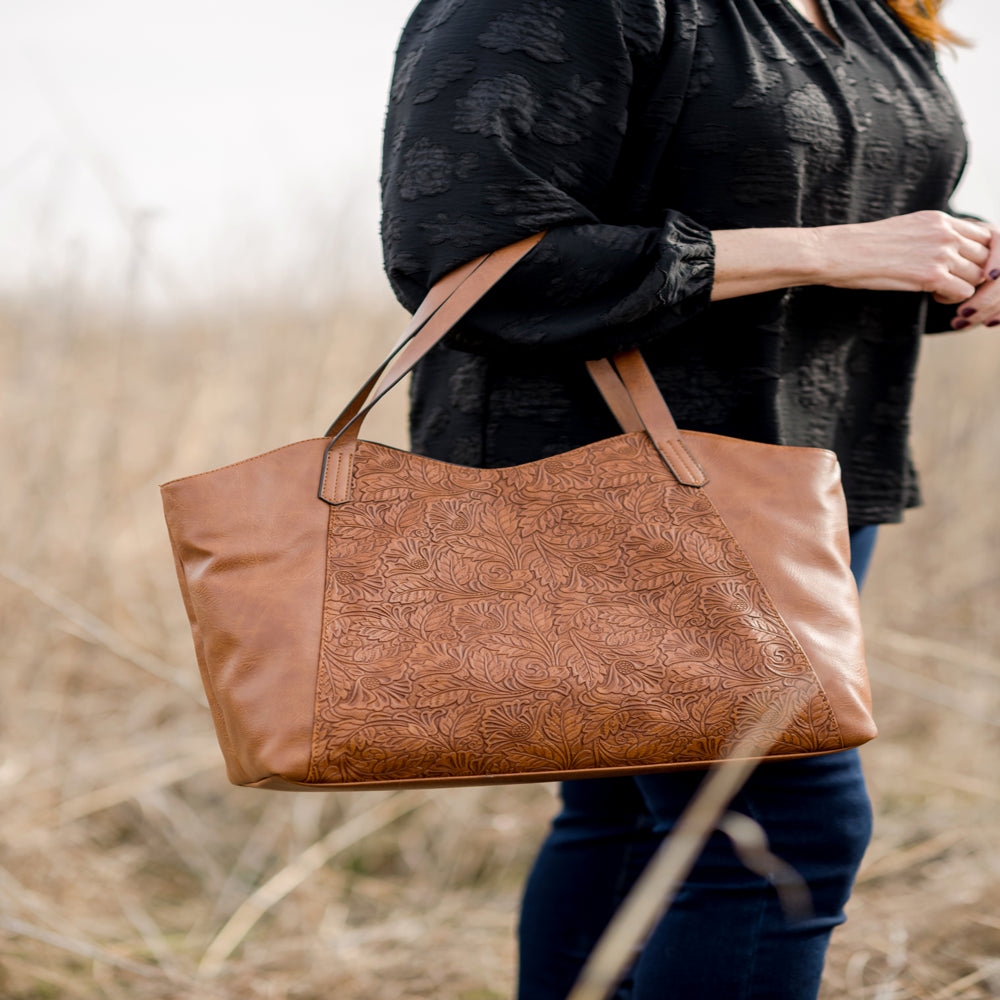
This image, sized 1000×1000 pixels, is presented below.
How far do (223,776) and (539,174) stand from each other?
4.94 feet

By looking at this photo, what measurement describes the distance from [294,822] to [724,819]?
3.73ft

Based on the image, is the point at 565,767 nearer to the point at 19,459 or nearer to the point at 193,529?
the point at 193,529

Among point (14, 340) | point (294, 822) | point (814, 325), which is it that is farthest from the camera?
point (14, 340)

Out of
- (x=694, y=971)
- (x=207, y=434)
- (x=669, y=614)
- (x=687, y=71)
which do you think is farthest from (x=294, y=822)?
(x=687, y=71)

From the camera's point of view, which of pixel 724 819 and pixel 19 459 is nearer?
pixel 724 819

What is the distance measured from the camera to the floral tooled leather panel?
2.12ft

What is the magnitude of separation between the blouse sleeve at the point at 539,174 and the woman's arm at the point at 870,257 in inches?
1.1

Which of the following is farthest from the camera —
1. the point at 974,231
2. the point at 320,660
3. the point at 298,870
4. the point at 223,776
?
the point at 223,776

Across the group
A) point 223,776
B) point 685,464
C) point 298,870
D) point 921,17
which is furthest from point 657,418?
point 223,776

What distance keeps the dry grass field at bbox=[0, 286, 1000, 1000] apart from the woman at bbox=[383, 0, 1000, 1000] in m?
0.55

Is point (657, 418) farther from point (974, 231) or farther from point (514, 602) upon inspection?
point (974, 231)

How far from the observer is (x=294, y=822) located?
166cm

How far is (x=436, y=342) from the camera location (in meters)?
0.68

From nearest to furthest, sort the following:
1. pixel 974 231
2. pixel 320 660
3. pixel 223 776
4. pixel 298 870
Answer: pixel 320 660
pixel 974 231
pixel 298 870
pixel 223 776
